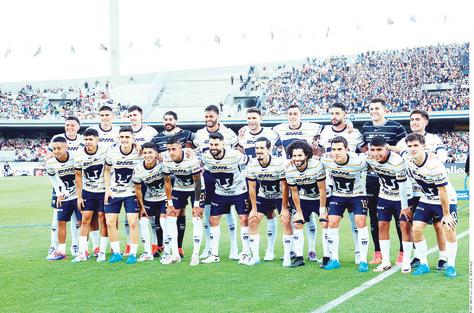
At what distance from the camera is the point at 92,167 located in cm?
1064

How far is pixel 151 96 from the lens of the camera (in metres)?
57.1

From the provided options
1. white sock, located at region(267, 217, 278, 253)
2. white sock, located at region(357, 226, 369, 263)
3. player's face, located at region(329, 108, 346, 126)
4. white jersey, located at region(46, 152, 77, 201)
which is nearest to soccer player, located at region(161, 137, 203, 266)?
white sock, located at region(267, 217, 278, 253)

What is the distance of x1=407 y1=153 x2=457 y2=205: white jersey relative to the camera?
8422 mm

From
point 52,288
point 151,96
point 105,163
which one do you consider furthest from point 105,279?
point 151,96

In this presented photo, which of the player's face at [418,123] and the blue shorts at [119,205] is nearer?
the player's face at [418,123]

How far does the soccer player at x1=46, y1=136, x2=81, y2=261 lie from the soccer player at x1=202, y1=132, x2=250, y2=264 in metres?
2.22

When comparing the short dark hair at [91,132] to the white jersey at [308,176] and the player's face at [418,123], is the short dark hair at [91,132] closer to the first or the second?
the white jersey at [308,176]

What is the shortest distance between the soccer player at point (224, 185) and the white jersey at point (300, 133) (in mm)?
1070

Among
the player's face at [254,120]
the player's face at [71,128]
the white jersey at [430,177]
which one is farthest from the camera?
the player's face at [71,128]

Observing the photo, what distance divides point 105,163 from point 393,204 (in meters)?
4.48

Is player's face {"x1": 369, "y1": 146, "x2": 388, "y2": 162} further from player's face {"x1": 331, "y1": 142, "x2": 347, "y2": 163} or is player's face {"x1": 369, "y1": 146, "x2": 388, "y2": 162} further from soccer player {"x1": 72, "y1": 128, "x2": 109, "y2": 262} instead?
soccer player {"x1": 72, "y1": 128, "x2": 109, "y2": 262}

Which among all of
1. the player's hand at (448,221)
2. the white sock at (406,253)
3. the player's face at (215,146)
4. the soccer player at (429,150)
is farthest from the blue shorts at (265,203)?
the player's hand at (448,221)

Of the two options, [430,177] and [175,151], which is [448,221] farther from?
[175,151]

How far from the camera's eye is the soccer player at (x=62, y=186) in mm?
10781
